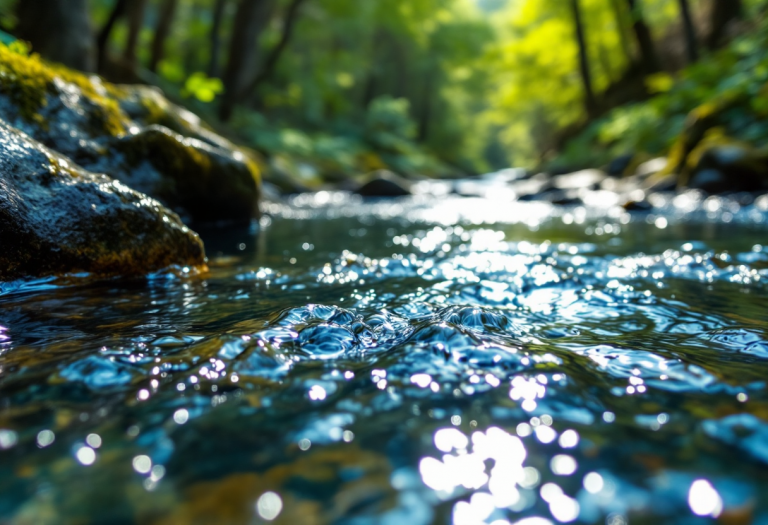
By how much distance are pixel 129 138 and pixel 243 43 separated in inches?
485

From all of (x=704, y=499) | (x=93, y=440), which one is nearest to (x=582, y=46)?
(x=704, y=499)

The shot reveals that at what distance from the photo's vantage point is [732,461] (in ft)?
3.62

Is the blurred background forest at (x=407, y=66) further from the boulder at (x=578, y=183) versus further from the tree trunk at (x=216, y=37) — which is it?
the boulder at (x=578, y=183)

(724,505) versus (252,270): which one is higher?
(252,270)

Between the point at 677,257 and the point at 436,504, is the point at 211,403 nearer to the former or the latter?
the point at 436,504

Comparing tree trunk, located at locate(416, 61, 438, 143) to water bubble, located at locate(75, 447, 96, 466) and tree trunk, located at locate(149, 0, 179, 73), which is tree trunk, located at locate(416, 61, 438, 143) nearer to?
tree trunk, located at locate(149, 0, 179, 73)

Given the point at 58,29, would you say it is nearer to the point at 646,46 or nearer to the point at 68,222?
the point at 68,222

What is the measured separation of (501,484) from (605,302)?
175cm

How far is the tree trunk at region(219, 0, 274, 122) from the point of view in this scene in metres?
14.9

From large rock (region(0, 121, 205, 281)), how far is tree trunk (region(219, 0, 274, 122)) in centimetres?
1405

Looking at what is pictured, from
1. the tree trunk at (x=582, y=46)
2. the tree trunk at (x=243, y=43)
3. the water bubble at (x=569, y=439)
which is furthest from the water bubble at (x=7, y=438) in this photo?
the tree trunk at (x=582, y=46)

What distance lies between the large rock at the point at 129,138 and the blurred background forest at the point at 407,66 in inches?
101

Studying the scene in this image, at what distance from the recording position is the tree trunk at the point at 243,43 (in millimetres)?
14898

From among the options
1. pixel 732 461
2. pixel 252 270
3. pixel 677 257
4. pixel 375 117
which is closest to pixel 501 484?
pixel 732 461
